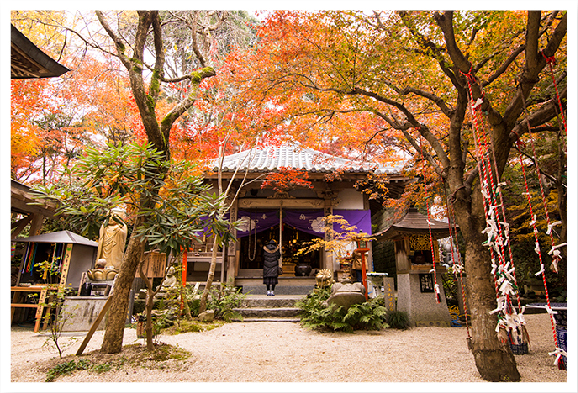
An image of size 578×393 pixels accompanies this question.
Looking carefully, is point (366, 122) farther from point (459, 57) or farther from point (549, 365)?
point (549, 365)

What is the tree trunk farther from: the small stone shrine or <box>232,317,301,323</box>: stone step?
the small stone shrine

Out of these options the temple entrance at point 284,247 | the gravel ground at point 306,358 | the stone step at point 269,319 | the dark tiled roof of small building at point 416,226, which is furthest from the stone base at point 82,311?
the temple entrance at point 284,247

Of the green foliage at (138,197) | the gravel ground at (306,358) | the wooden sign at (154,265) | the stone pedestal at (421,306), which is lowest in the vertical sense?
the gravel ground at (306,358)

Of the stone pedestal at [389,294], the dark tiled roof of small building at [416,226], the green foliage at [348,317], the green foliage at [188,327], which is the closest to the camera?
the green foliage at [188,327]

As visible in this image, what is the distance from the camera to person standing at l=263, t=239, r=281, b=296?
9867mm

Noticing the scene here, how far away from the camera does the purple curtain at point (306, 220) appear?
1144cm

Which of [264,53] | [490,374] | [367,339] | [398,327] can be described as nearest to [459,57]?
[490,374]

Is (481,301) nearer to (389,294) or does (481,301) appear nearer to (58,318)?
(389,294)

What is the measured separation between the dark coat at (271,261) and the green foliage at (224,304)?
4.54ft

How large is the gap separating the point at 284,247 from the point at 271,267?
4.67m

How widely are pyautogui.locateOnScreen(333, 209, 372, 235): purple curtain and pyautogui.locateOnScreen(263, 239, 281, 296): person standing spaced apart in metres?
2.82

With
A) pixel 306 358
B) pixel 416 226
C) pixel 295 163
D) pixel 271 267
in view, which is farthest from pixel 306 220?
pixel 306 358

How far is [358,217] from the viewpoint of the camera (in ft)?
37.9

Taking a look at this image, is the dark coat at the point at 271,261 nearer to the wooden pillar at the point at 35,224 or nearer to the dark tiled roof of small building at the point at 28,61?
the wooden pillar at the point at 35,224
